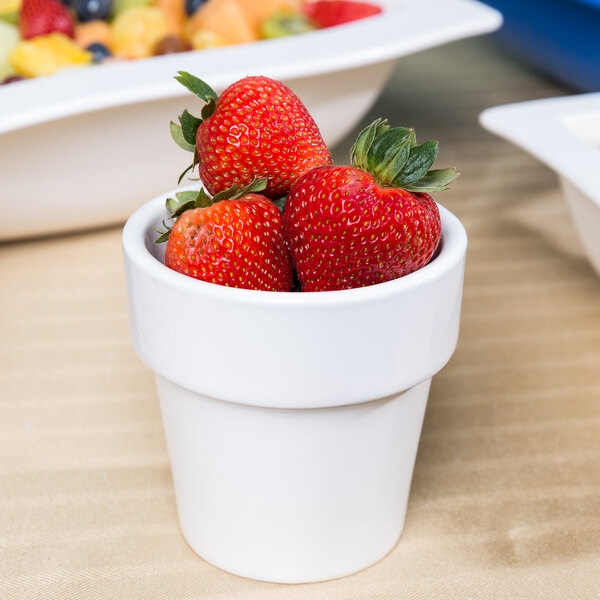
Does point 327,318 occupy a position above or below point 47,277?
above

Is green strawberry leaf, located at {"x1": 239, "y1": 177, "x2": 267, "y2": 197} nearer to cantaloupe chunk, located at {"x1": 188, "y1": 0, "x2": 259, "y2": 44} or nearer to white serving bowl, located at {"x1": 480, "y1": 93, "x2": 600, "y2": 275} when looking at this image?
white serving bowl, located at {"x1": 480, "y1": 93, "x2": 600, "y2": 275}

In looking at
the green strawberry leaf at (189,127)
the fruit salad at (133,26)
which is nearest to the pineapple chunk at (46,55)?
the fruit salad at (133,26)

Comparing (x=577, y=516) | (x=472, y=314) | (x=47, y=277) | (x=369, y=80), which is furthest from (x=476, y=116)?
(x=577, y=516)

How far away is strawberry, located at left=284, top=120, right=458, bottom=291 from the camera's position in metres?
0.50

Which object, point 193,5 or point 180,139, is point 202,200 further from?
point 193,5

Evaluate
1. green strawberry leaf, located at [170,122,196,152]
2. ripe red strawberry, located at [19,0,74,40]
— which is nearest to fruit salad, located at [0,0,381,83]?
ripe red strawberry, located at [19,0,74,40]

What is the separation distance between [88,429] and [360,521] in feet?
1.05

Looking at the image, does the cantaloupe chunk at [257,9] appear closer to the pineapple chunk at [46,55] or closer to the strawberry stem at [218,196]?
the pineapple chunk at [46,55]

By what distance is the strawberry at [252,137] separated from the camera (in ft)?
1.78

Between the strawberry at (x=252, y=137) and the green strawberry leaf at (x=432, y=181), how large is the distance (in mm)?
75

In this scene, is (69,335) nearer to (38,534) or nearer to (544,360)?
(38,534)

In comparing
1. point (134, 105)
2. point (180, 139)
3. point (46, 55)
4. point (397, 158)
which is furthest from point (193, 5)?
point (397, 158)

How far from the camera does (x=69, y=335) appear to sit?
97 centimetres

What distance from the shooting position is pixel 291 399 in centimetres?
52
